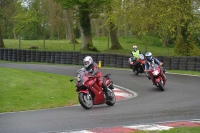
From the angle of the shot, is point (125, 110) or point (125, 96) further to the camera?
point (125, 96)

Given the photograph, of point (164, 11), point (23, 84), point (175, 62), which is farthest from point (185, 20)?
point (23, 84)

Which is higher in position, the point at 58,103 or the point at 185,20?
the point at 185,20

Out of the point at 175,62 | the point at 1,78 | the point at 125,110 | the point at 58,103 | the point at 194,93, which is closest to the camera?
the point at 125,110

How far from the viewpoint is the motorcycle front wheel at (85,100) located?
1192 centimetres

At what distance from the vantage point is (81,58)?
A: 3166cm

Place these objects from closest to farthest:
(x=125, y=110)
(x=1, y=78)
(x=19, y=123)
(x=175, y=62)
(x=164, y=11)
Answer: (x=19, y=123) < (x=125, y=110) < (x=1, y=78) < (x=175, y=62) < (x=164, y=11)

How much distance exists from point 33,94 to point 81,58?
17.0 metres

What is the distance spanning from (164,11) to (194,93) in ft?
43.4

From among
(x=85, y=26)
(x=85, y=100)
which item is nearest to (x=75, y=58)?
(x=85, y=26)

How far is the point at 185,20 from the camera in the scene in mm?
28719

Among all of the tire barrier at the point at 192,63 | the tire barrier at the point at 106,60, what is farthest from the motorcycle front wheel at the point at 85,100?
the tire barrier at the point at 106,60

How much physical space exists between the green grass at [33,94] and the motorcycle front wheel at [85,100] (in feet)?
4.75

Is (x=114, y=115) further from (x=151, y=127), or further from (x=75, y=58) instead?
(x=75, y=58)

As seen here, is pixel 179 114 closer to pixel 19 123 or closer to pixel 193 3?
pixel 19 123
